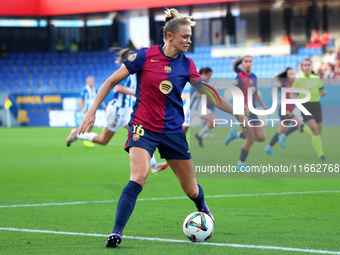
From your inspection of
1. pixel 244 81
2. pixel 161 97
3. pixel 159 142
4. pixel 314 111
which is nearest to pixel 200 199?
pixel 159 142

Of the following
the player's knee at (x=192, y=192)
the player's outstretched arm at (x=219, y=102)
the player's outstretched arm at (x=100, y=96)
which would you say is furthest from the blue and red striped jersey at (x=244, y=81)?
the player's outstretched arm at (x=100, y=96)

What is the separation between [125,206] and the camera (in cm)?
524

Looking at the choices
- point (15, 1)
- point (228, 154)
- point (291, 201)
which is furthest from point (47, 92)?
point (291, 201)

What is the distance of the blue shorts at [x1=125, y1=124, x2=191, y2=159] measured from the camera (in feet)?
18.0

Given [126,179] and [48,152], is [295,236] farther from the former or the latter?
[48,152]

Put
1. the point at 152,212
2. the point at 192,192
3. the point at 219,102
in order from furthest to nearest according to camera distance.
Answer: the point at 152,212 → the point at 219,102 → the point at 192,192

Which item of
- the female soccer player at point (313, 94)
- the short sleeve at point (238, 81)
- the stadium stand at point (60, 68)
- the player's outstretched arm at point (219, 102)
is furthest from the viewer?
the stadium stand at point (60, 68)

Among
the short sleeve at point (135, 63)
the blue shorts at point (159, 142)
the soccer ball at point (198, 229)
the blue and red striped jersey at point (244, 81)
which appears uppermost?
the short sleeve at point (135, 63)

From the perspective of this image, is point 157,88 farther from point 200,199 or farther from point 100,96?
point 200,199

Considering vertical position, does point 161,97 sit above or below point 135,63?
below

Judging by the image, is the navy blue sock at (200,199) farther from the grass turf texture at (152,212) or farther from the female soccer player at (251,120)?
the female soccer player at (251,120)

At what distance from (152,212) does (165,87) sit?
2.32 metres

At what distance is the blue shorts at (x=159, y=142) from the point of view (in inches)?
216

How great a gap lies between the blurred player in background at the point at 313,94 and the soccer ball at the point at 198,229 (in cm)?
824
